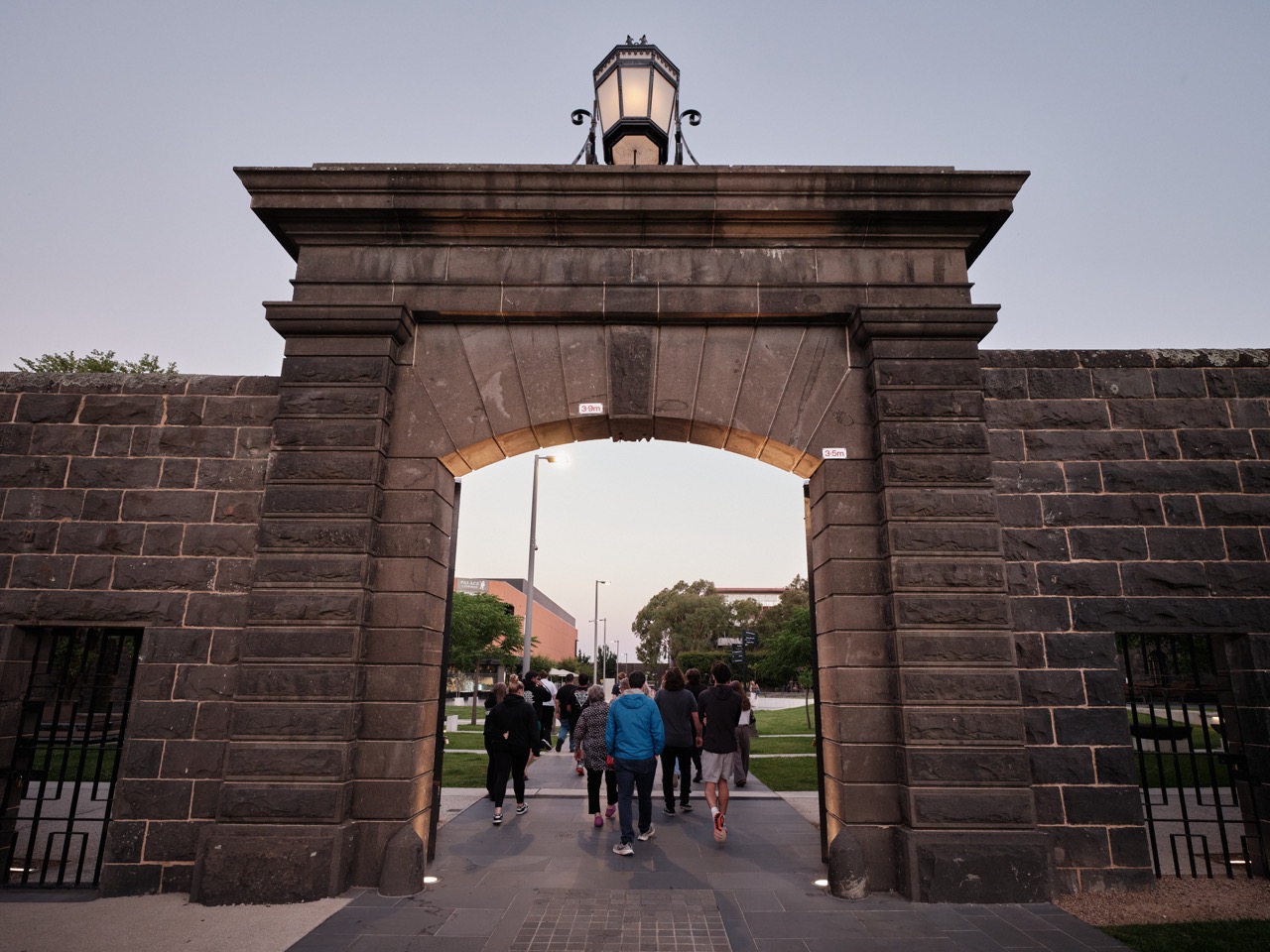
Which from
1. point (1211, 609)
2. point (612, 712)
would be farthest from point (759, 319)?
point (1211, 609)

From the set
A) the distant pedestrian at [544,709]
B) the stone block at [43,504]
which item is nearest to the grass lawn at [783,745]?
the distant pedestrian at [544,709]

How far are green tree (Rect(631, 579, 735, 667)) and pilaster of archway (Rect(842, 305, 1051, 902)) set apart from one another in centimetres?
5865

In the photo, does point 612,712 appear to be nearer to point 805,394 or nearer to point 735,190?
point 805,394

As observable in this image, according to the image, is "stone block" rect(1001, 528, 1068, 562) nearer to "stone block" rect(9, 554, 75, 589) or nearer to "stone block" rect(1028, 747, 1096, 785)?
"stone block" rect(1028, 747, 1096, 785)

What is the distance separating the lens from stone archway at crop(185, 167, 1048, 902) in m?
5.57

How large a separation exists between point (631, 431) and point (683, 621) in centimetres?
6451

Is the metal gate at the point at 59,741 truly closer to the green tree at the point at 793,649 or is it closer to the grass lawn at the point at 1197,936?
the grass lawn at the point at 1197,936

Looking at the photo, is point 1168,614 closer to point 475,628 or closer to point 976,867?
point 976,867

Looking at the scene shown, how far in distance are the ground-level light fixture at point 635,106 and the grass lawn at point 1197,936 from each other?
7.46 metres

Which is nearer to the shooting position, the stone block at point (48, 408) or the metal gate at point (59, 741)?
the metal gate at point (59, 741)

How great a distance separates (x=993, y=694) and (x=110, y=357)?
88.9 ft

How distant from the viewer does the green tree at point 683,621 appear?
222ft

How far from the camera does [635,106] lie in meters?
7.28

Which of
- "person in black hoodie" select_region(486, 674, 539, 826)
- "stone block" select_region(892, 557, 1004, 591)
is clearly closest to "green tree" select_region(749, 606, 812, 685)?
"person in black hoodie" select_region(486, 674, 539, 826)
